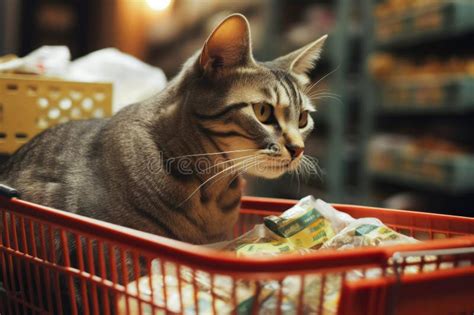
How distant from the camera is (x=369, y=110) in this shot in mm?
3137

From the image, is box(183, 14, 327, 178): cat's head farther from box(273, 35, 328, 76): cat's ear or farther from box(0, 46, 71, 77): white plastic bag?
box(0, 46, 71, 77): white plastic bag

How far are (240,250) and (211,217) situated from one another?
208 mm

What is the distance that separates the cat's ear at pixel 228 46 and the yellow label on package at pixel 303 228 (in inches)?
12.1

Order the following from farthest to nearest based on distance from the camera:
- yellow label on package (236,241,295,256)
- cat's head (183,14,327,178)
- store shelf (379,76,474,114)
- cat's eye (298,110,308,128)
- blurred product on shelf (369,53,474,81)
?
blurred product on shelf (369,53,474,81), store shelf (379,76,474,114), cat's eye (298,110,308,128), cat's head (183,14,327,178), yellow label on package (236,241,295,256)

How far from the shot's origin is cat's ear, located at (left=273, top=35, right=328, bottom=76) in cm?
111

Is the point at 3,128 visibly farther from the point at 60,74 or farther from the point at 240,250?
the point at 240,250

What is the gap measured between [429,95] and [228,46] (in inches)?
75.4

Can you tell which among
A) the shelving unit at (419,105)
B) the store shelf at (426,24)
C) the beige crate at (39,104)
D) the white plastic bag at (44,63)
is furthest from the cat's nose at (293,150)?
the store shelf at (426,24)

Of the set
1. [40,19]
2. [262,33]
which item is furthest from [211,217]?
[40,19]

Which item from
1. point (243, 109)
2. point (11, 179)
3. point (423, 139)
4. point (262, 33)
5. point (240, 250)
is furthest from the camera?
point (262, 33)

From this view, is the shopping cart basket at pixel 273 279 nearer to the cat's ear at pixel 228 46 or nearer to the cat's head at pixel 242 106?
the cat's head at pixel 242 106

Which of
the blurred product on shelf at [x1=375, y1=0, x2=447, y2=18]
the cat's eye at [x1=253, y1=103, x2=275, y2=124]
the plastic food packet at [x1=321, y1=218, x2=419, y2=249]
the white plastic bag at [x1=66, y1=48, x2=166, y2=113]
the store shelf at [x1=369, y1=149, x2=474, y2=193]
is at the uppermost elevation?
the blurred product on shelf at [x1=375, y1=0, x2=447, y2=18]

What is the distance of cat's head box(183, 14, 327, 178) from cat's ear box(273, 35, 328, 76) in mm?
129

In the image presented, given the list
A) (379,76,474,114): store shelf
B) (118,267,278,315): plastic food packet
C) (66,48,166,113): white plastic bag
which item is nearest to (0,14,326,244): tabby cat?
(118,267,278,315): plastic food packet
